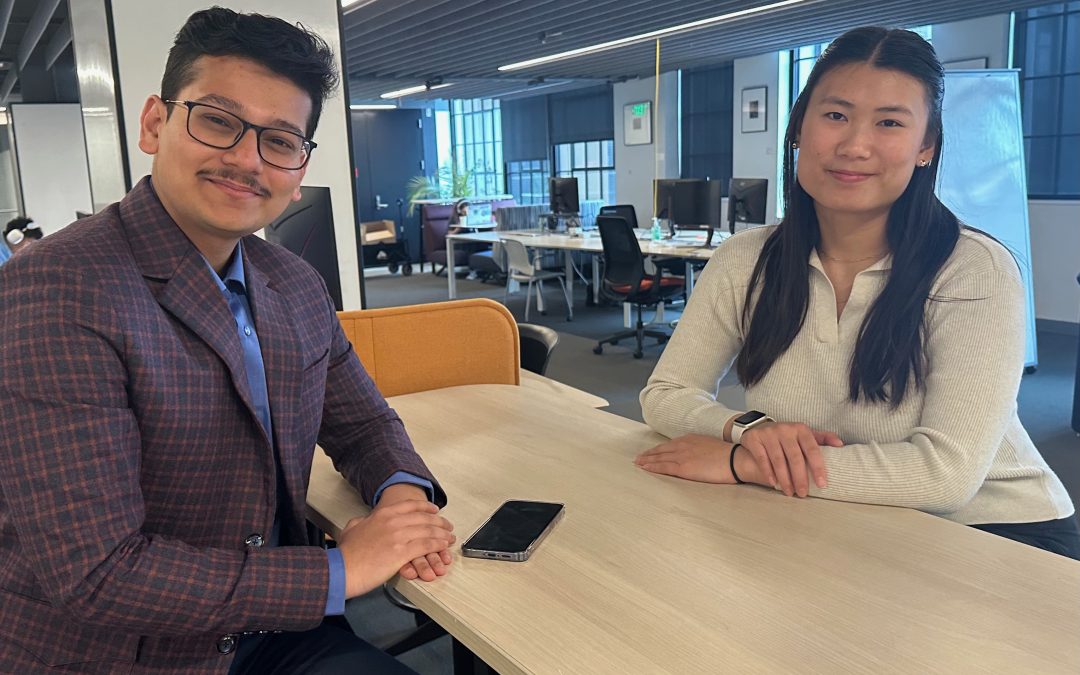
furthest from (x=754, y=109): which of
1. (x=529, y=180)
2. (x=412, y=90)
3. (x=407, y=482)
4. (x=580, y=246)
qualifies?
(x=407, y=482)

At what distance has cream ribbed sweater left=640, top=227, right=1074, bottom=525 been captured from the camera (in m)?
1.28

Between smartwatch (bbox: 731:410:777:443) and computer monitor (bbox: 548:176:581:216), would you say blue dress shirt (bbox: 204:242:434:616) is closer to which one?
smartwatch (bbox: 731:410:777:443)

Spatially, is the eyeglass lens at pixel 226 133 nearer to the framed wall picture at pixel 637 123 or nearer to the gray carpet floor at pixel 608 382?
the gray carpet floor at pixel 608 382

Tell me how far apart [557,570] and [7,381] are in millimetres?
711

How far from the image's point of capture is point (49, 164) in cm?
816

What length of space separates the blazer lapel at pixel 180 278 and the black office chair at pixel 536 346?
5.72 feet

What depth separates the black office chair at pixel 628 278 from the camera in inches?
249

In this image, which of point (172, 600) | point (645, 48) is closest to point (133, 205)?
point (172, 600)

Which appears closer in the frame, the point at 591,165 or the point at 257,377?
the point at 257,377

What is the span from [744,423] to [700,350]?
0.25 m

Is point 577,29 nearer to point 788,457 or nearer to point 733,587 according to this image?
point 788,457

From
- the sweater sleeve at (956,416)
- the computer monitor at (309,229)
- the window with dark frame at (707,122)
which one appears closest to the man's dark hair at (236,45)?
the sweater sleeve at (956,416)

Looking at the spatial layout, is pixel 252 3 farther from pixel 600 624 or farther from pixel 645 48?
pixel 645 48

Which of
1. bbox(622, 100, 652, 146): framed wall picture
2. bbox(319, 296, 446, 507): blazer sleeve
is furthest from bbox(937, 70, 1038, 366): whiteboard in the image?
bbox(622, 100, 652, 146): framed wall picture
